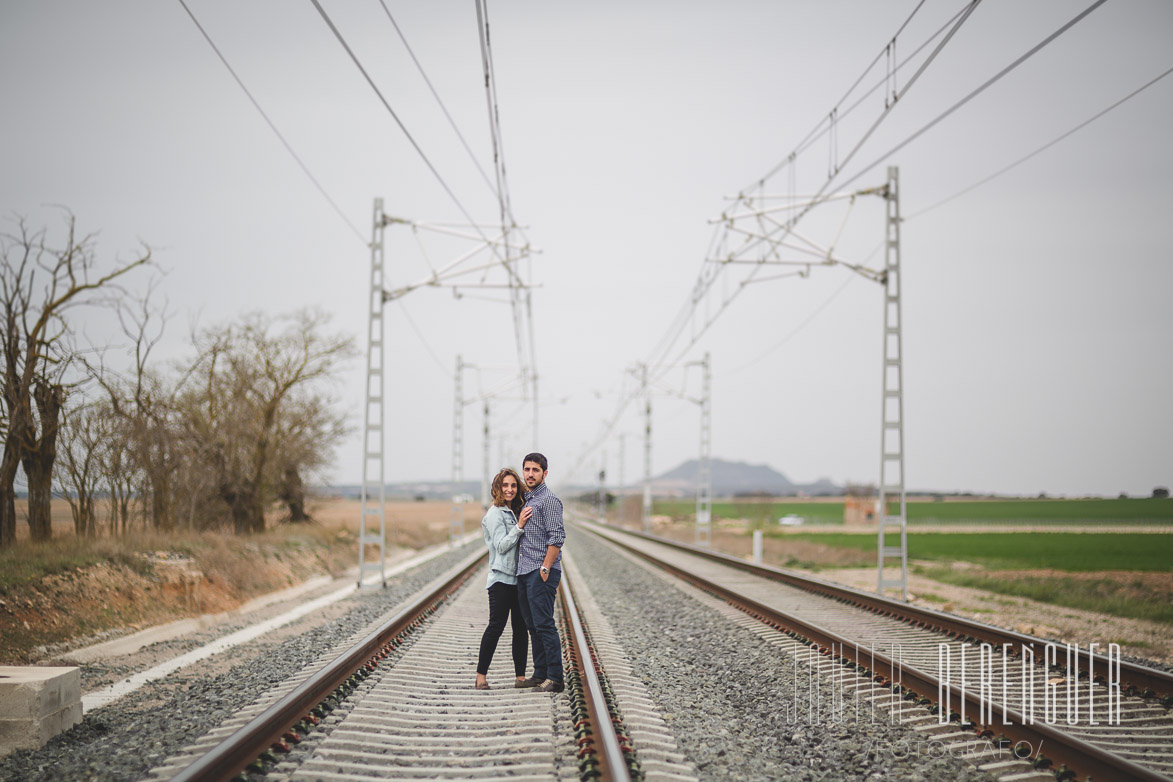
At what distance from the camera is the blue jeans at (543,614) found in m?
7.12

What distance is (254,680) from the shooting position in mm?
7973

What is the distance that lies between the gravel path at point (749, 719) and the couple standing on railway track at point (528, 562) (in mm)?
1126

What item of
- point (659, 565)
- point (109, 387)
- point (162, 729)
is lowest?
point (659, 565)

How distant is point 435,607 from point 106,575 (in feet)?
17.5

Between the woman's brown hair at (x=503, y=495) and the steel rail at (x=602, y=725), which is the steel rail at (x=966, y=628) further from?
the woman's brown hair at (x=503, y=495)

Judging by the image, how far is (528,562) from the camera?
23.5ft

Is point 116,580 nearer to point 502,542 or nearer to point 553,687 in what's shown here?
point 502,542

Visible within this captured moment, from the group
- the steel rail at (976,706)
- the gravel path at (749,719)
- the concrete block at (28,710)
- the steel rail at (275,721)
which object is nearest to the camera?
the steel rail at (275,721)

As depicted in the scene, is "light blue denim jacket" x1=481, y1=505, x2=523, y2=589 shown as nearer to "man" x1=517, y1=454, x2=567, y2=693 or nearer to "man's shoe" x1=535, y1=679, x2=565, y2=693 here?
"man" x1=517, y1=454, x2=567, y2=693

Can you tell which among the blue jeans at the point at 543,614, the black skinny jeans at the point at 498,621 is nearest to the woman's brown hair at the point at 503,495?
the blue jeans at the point at 543,614

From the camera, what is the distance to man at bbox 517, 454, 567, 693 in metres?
7.05

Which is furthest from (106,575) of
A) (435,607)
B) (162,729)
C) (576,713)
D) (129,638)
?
A: (576,713)

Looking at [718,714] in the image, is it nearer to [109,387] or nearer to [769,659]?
[769,659]

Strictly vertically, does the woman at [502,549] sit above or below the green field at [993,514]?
above
